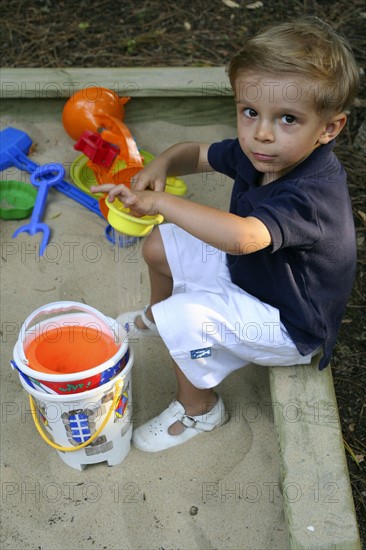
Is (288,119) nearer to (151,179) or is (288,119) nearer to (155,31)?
(151,179)

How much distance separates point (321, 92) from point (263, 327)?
1.71 feet

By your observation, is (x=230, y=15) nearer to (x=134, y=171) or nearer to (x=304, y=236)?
(x=134, y=171)

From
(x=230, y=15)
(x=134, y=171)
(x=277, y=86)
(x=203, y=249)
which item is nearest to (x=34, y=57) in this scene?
(x=230, y=15)

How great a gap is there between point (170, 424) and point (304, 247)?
0.58 meters

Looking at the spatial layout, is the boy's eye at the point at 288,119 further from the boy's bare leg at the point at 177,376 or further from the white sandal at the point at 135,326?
the white sandal at the point at 135,326

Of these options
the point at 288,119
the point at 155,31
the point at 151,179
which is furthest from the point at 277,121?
the point at 155,31

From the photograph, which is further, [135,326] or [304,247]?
[135,326]

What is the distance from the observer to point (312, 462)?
61.4 inches

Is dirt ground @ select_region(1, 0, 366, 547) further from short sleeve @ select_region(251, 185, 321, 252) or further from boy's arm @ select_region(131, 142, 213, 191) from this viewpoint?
short sleeve @ select_region(251, 185, 321, 252)

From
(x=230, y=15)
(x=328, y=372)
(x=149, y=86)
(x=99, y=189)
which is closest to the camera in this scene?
(x=99, y=189)

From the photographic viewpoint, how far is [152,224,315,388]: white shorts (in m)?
1.64

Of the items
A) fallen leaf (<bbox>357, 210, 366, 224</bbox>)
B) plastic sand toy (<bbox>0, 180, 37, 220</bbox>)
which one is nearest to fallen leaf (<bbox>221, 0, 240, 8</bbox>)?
fallen leaf (<bbox>357, 210, 366, 224</bbox>)

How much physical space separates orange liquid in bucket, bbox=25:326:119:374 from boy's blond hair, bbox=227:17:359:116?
0.65 meters

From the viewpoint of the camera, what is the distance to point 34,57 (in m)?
3.10
